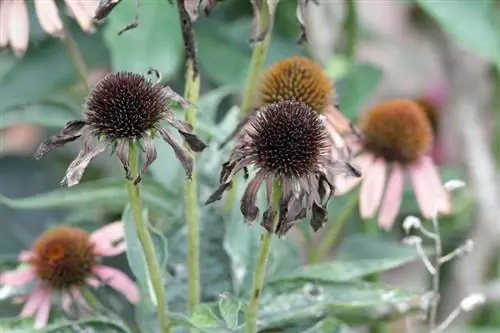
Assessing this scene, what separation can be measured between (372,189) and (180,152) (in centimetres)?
33

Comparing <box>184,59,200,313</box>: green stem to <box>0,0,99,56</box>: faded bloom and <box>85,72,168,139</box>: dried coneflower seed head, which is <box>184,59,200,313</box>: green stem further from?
<box>0,0,99,56</box>: faded bloom

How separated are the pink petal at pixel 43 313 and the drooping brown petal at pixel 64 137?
0.17m

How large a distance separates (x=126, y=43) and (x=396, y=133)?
273 millimetres

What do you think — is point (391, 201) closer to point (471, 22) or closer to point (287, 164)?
point (471, 22)

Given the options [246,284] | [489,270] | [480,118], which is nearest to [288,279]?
[246,284]

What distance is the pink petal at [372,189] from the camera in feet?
2.66

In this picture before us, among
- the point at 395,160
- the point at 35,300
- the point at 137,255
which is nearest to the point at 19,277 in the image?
the point at 35,300

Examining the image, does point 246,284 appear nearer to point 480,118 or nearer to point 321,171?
point 321,171

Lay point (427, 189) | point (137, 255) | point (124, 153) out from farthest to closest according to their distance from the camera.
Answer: point (427, 189) → point (137, 255) → point (124, 153)

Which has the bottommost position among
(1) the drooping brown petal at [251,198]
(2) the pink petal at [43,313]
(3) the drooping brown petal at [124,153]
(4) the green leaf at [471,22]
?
(2) the pink petal at [43,313]

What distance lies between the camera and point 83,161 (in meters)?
0.53

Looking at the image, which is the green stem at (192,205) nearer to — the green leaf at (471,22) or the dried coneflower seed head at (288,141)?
the dried coneflower seed head at (288,141)

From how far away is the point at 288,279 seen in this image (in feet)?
2.17

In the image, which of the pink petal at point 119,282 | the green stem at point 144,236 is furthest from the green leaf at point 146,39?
the green stem at point 144,236
